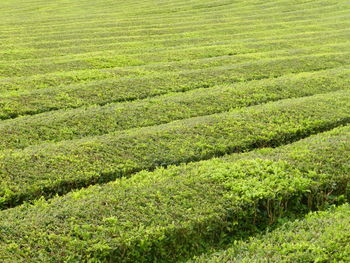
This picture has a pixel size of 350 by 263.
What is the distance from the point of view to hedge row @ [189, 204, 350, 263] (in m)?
7.77

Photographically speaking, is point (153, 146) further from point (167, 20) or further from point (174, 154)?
point (167, 20)

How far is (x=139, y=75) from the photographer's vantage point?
1973 centimetres

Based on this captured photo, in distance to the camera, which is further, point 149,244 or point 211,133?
point 211,133

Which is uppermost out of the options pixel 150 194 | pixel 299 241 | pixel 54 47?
pixel 54 47

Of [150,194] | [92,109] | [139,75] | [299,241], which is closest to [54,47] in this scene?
[139,75]

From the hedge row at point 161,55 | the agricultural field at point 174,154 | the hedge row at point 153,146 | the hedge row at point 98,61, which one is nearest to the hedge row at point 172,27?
the agricultural field at point 174,154

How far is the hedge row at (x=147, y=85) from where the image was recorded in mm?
15820

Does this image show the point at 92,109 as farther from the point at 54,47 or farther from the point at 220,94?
the point at 54,47

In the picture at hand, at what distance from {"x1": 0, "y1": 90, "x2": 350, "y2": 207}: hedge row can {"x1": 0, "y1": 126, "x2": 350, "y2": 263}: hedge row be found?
2.47 ft

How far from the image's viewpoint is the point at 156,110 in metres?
15.3

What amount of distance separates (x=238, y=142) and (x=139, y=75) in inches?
327

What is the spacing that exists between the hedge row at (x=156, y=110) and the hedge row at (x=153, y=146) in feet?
2.70

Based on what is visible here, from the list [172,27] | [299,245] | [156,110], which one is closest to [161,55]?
[156,110]

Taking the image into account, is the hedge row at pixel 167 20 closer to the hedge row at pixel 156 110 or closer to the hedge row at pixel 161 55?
the hedge row at pixel 161 55
